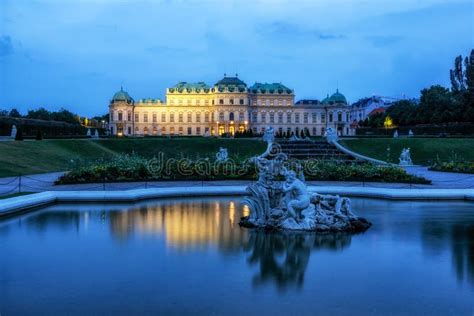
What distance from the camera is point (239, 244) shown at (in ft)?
32.8

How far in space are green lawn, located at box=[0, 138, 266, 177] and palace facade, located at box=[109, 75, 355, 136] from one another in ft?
166

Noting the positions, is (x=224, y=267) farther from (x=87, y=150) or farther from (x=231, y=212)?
(x=87, y=150)

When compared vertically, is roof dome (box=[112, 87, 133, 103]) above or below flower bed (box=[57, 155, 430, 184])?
above

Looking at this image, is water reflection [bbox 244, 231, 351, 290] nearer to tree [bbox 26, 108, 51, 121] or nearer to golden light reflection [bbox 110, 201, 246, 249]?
golden light reflection [bbox 110, 201, 246, 249]

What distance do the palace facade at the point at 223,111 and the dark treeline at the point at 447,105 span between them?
2009cm

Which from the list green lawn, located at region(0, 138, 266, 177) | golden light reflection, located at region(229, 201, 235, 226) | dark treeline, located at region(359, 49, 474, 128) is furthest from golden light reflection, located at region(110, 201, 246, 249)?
dark treeline, located at region(359, 49, 474, 128)

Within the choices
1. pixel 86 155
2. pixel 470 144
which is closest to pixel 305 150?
pixel 470 144

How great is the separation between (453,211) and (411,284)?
7658mm

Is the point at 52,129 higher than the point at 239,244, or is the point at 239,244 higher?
the point at 52,129

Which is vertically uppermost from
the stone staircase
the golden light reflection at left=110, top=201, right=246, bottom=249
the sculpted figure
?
the stone staircase

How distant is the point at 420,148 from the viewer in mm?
39188

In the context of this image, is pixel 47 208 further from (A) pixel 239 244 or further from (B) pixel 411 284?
(B) pixel 411 284

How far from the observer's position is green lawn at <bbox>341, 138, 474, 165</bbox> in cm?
3678

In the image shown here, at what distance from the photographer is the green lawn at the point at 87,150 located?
28581 millimetres
